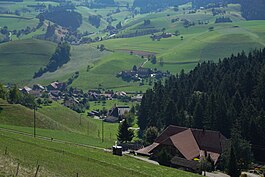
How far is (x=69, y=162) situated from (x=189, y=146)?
40.1 metres

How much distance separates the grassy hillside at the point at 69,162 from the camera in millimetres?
45844

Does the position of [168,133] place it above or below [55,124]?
above

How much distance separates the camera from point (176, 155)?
274ft

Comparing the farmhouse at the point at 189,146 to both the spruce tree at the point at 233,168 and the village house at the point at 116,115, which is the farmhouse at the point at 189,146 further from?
the village house at the point at 116,115

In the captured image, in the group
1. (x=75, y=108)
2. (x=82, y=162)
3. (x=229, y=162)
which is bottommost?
(x=75, y=108)

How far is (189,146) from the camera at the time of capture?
3423 inches

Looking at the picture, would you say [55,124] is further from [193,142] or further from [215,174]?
[215,174]

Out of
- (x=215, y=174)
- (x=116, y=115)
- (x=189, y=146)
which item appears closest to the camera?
(x=215, y=174)

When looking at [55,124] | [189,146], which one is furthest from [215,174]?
[55,124]

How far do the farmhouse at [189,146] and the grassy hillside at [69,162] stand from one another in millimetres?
20873

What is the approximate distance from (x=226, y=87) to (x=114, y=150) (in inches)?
1983

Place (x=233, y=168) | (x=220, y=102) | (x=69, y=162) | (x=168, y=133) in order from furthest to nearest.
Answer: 1. (x=220, y=102)
2. (x=168, y=133)
3. (x=233, y=168)
4. (x=69, y=162)

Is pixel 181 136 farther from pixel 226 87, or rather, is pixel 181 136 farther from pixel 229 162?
pixel 226 87

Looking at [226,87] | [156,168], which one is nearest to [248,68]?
[226,87]
